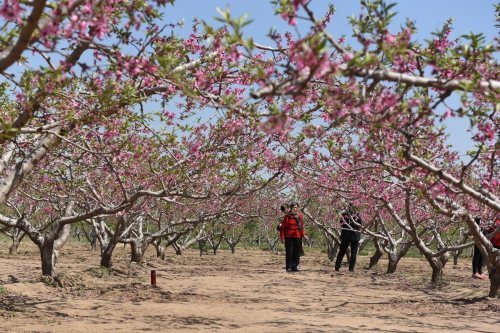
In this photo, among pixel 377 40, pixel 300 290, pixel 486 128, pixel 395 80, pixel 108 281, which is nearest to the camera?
pixel 395 80

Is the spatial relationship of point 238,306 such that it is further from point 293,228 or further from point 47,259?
point 293,228

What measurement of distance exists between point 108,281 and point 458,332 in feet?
30.2

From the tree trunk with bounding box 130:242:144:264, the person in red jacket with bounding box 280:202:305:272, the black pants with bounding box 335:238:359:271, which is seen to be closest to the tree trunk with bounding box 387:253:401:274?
the black pants with bounding box 335:238:359:271

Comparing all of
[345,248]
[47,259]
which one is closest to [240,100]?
[47,259]

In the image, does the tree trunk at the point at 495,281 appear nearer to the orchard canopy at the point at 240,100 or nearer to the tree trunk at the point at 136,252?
the orchard canopy at the point at 240,100

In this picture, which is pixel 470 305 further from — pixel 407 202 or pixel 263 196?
pixel 263 196

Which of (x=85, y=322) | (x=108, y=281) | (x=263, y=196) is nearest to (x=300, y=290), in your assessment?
(x=108, y=281)

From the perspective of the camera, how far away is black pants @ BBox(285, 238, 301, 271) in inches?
640

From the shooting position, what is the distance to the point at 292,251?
17.1 meters

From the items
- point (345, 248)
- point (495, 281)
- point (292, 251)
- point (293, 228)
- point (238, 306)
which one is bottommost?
point (238, 306)

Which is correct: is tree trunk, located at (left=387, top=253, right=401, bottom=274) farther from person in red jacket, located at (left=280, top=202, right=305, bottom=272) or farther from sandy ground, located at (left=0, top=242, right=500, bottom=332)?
person in red jacket, located at (left=280, top=202, right=305, bottom=272)

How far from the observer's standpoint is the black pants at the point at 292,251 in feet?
53.3

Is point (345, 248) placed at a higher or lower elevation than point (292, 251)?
higher

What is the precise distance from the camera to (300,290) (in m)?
13.6
